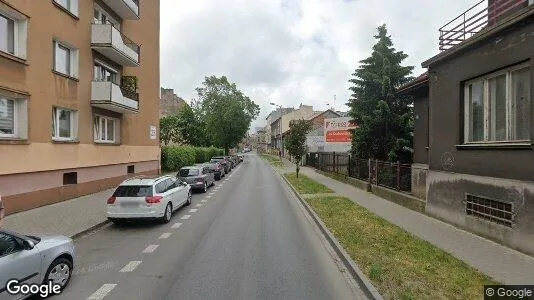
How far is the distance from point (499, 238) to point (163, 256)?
23.8 ft

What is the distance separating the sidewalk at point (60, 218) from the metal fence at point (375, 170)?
36.3ft

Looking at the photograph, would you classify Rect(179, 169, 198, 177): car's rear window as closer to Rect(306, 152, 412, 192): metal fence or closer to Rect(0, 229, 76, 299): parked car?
Rect(306, 152, 412, 192): metal fence

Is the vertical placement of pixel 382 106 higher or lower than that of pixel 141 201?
higher

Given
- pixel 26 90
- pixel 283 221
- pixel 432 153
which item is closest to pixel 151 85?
pixel 26 90

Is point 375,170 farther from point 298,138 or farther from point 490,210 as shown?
point 298,138

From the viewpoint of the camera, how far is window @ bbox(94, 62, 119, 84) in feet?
62.8

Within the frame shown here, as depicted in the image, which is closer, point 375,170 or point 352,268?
point 352,268

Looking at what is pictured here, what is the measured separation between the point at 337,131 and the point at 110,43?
24.3 meters

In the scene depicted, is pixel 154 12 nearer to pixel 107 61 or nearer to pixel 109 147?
pixel 107 61

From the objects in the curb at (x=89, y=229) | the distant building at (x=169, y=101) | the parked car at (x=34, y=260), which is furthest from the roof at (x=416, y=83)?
the distant building at (x=169, y=101)

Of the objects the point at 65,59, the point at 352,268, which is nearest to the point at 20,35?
the point at 65,59

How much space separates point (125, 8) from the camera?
20703 millimetres

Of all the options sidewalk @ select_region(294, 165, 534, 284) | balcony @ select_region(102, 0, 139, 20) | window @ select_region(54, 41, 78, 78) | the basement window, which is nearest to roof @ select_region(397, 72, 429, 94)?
sidewalk @ select_region(294, 165, 534, 284)

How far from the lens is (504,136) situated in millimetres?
8750
